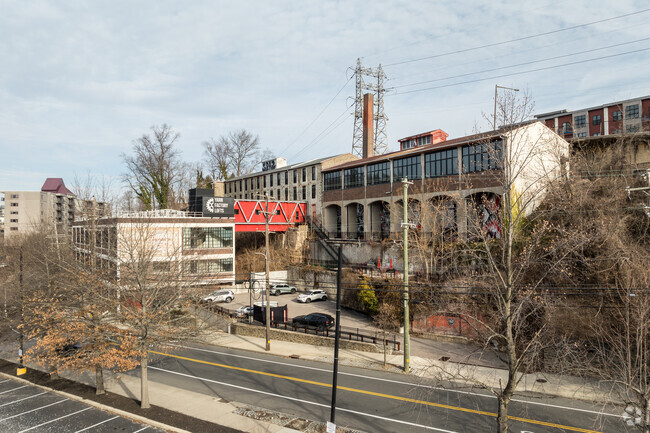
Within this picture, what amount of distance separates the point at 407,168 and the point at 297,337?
2292cm

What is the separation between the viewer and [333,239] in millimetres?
50438

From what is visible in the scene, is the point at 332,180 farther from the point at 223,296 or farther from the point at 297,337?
the point at 297,337

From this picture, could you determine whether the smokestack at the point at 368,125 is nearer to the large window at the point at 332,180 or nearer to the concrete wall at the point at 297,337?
the large window at the point at 332,180

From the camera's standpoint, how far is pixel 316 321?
98.7ft

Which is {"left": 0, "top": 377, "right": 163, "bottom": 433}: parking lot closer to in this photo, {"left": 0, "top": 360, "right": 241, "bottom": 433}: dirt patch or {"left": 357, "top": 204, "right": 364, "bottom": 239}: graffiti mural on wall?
{"left": 0, "top": 360, "right": 241, "bottom": 433}: dirt patch

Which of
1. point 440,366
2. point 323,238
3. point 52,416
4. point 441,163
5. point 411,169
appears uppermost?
point 441,163

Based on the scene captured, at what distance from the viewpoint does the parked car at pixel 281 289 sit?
44594 mm

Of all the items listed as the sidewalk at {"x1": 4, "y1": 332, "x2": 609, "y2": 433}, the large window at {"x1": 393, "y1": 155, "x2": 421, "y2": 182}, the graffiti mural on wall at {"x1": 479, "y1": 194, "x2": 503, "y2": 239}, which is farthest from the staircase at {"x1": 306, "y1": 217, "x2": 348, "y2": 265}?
the sidewalk at {"x1": 4, "y1": 332, "x2": 609, "y2": 433}

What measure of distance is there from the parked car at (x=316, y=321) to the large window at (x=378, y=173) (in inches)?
813

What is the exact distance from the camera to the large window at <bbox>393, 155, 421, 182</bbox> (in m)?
42.1

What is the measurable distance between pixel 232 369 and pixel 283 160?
50.9 meters

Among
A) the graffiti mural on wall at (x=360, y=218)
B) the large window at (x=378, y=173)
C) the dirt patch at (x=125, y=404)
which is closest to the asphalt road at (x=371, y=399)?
the dirt patch at (x=125, y=404)

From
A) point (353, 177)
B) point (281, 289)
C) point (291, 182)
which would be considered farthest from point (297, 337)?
point (291, 182)

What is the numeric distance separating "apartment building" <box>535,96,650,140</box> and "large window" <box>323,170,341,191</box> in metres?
33.1
